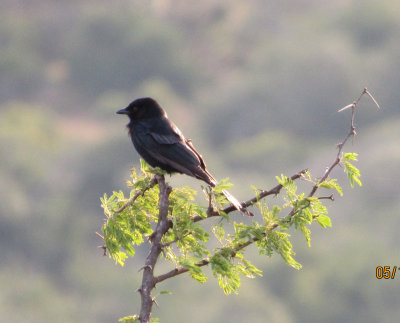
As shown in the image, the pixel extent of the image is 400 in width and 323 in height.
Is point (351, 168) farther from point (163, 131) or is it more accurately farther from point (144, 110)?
point (144, 110)

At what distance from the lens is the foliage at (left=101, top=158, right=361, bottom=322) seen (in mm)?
5793

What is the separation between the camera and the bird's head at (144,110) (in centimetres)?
911

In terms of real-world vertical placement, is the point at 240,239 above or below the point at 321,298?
below

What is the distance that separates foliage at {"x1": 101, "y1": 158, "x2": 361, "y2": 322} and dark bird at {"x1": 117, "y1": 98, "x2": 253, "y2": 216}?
1.08m

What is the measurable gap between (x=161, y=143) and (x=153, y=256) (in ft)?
9.28

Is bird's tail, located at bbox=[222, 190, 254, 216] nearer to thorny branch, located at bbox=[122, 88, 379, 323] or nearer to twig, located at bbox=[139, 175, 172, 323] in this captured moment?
thorny branch, located at bbox=[122, 88, 379, 323]

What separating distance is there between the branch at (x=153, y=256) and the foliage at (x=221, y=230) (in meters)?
0.07

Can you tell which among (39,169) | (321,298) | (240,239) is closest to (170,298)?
(321,298)

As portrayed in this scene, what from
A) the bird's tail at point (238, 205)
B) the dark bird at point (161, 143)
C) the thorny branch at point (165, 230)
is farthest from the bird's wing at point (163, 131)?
the thorny branch at point (165, 230)

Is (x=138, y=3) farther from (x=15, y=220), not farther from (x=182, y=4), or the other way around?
(x=15, y=220)

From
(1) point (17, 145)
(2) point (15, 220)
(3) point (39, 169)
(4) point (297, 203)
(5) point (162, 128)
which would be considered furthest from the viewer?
(1) point (17, 145)

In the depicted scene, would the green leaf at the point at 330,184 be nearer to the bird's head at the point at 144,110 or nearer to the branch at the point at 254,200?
the branch at the point at 254,200

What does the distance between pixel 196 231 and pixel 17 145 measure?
67.6 meters

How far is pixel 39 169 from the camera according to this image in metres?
66.4
